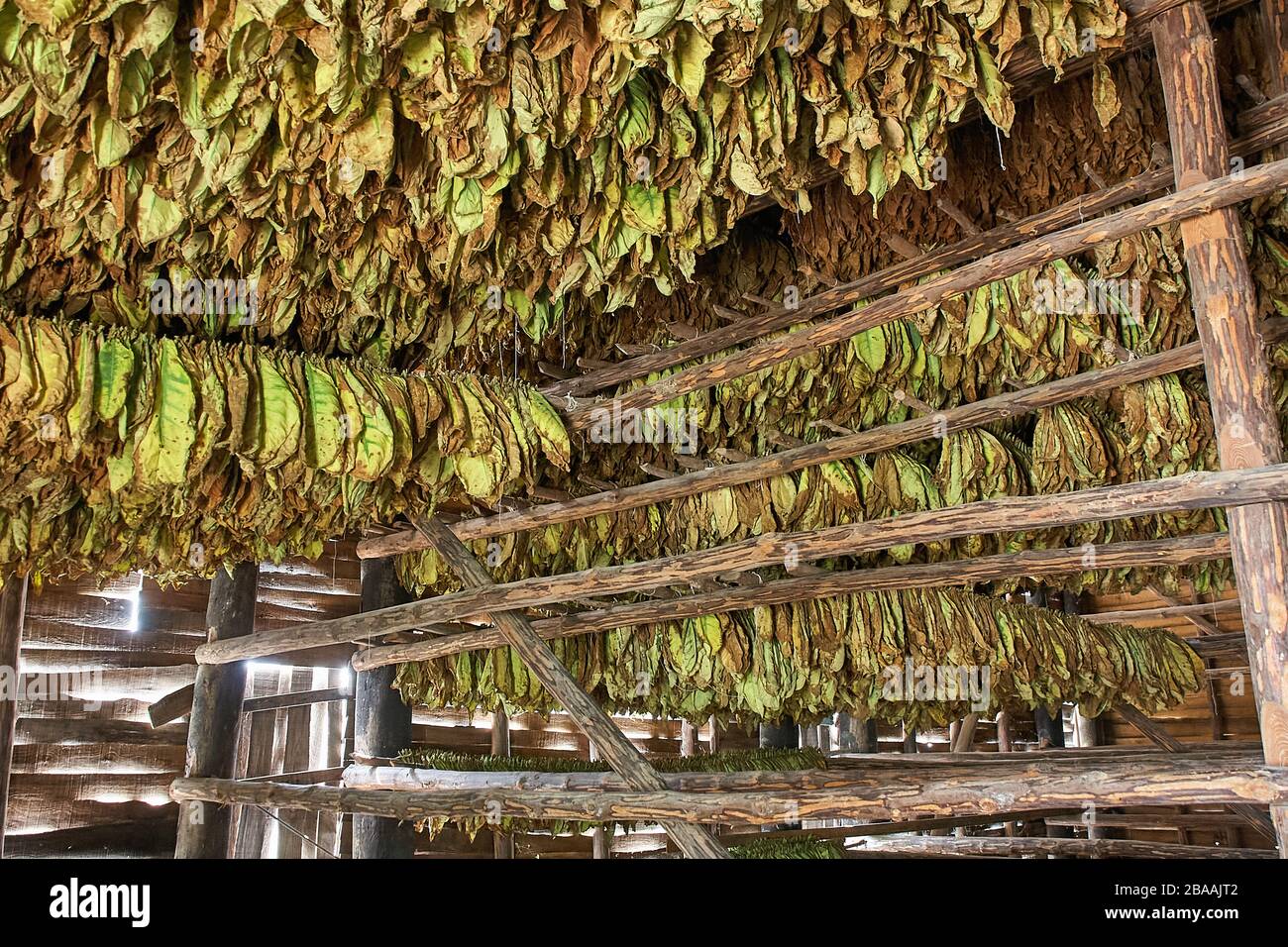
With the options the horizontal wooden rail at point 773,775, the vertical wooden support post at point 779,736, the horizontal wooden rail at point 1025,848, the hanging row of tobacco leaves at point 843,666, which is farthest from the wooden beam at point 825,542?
the horizontal wooden rail at point 1025,848

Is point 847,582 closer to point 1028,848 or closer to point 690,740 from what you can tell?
point 690,740

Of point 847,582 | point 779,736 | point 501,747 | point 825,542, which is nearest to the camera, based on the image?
point 825,542

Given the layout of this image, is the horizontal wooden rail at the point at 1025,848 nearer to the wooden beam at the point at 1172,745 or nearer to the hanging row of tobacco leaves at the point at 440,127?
the wooden beam at the point at 1172,745

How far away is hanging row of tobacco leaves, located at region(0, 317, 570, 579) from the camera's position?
3.27 metres

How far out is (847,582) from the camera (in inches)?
190

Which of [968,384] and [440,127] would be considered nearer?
[440,127]

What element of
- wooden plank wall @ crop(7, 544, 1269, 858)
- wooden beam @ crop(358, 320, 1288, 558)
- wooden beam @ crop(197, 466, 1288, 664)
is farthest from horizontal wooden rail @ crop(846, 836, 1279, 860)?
wooden beam @ crop(197, 466, 1288, 664)

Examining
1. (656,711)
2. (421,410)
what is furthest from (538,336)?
(656,711)

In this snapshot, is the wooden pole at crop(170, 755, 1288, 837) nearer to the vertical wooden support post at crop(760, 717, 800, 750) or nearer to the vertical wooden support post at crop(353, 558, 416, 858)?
the vertical wooden support post at crop(353, 558, 416, 858)

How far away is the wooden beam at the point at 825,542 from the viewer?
2.79m

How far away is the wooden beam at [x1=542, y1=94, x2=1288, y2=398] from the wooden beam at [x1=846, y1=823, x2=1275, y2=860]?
19.6ft

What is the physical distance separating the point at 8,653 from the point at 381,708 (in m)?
2.22

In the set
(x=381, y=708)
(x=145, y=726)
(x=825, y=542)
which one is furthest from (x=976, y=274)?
(x=145, y=726)
